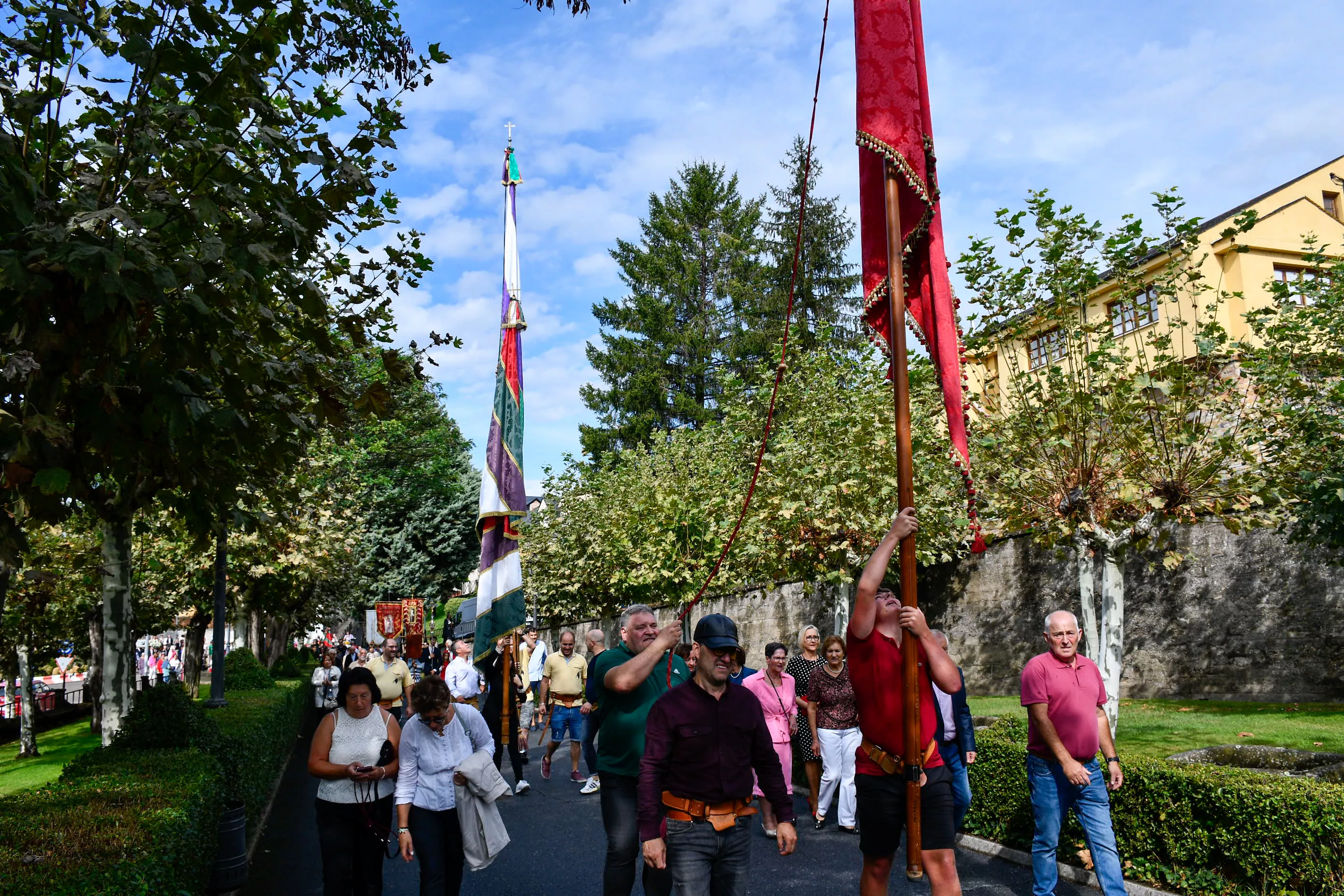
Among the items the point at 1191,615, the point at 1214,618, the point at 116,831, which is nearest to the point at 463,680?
the point at 116,831

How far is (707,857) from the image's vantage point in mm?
4914

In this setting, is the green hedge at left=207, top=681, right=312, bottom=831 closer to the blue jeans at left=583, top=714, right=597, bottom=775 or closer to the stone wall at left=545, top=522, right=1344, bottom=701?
the blue jeans at left=583, top=714, right=597, bottom=775

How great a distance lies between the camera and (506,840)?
267 inches

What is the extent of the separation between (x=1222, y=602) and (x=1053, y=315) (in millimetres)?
9821

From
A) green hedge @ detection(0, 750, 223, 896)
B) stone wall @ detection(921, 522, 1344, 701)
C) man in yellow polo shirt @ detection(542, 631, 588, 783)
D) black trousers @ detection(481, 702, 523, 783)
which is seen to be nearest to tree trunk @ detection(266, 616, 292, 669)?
man in yellow polo shirt @ detection(542, 631, 588, 783)

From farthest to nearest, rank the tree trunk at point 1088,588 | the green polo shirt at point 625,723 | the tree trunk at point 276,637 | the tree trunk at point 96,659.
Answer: the tree trunk at point 276,637 → the tree trunk at point 96,659 → the tree trunk at point 1088,588 → the green polo shirt at point 625,723

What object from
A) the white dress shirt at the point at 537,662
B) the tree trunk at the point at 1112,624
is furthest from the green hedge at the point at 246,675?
the tree trunk at the point at 1112,624

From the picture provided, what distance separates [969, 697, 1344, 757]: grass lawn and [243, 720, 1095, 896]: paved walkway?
2.57m

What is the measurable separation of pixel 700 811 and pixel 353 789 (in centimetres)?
293

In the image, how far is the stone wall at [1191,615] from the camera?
53.7ft

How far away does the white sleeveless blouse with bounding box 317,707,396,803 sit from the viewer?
671 centimetres

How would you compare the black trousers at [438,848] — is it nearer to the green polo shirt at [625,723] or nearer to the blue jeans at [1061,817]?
the green polo shirt at [625,723]

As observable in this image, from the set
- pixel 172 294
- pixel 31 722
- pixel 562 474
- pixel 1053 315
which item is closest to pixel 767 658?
pixel 1053 315

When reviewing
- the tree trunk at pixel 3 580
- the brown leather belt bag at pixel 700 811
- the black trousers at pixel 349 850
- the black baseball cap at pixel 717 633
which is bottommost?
the black trousers at pixel 349 850
